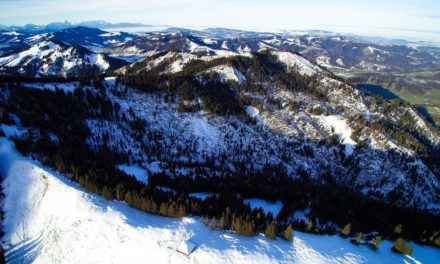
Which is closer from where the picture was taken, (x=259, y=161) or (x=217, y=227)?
(x=217, y=227)

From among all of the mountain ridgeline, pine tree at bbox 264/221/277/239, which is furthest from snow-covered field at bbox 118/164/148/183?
pine tree at bbox 264/221/277/239

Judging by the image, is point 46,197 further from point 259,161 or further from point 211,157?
point 259,161

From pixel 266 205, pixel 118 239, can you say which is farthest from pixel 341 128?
pixel 118 239

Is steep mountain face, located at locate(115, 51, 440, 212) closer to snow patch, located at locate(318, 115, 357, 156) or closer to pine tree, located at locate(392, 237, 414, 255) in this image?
snow patch, located at locate(318, 115, 357, 156)

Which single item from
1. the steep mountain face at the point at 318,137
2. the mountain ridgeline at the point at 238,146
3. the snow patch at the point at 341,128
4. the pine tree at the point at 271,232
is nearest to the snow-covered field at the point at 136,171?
the mountain ridgeline at the point at 238,146

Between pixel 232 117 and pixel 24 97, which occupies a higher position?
pixel 24 97

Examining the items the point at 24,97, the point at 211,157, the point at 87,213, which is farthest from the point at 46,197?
the point at 211,157

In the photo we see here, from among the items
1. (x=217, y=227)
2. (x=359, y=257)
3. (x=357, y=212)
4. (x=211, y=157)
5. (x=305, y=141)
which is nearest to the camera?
(x=359, y=257)
